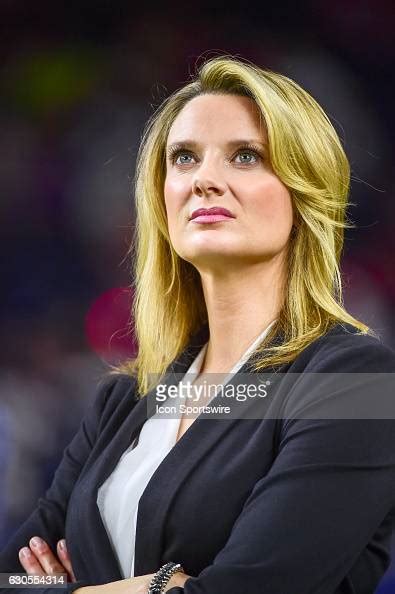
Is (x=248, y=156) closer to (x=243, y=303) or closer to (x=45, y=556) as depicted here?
(x=243, y=303)

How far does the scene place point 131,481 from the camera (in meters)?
1.49

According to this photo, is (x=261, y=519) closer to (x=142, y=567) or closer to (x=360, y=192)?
(x=142, y=567)

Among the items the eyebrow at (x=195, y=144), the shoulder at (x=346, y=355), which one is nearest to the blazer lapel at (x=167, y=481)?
→ the shoulder at (x=346, y=355)

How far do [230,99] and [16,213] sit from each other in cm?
114

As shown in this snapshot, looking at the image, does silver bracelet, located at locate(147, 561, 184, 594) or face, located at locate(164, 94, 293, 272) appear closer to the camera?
silver bracelet, located at locate(147, 561, 184, 594)

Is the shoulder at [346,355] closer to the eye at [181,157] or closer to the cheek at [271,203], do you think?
the cheek at [271,203]

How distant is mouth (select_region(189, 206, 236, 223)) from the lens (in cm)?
152

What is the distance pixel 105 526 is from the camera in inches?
58.1

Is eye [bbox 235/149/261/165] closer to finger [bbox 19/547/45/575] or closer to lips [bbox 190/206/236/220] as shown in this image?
lips [bbox 190/206/236/220]

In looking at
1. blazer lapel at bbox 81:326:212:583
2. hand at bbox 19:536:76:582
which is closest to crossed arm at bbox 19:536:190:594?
hand at bbox 19:536:76:582

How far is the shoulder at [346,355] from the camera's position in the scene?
135 centimetres

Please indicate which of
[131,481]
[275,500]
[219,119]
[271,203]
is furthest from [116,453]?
[219,119]

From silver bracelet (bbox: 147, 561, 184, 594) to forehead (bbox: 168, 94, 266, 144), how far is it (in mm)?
767

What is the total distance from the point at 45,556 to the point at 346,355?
27.1 inches
